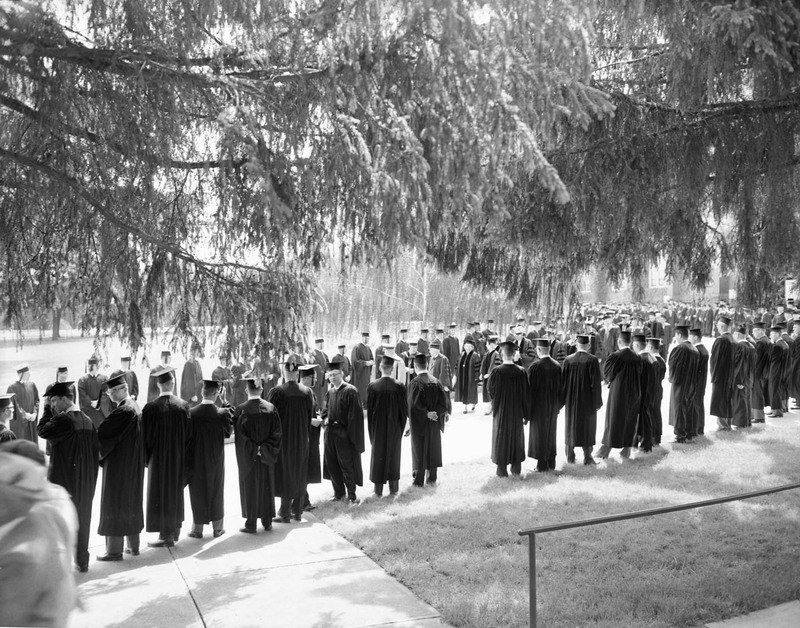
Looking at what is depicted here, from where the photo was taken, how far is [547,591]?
605cm

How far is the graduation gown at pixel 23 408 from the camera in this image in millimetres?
12688

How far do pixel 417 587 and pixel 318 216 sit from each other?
10.6 ft

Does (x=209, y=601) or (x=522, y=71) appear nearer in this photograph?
(x=522, y=71)

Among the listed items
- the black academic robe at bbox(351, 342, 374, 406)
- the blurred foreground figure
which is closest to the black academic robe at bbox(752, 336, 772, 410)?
the black academic robe at bbox(351, 342, 374, 406)

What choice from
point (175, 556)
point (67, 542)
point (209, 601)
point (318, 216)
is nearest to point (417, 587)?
point (209, 601)

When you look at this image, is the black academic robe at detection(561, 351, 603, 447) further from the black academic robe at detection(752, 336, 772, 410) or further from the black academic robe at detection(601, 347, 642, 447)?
the black academic robe at detection(752, 336, 772, 410)

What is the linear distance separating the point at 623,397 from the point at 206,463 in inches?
255

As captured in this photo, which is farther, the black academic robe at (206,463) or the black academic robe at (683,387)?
the black academic robe at (683,387)

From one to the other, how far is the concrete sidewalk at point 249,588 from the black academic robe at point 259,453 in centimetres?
46

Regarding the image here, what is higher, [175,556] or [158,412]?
[158,412]

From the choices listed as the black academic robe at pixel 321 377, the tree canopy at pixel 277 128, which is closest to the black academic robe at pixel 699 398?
the tree canopy at pixel 277 128

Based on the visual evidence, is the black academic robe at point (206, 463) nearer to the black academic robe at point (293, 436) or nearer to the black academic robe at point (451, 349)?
the black academic robe at point (293, 436)

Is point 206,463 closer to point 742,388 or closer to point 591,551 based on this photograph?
point 591,551

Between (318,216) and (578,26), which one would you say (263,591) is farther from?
(578,26)
